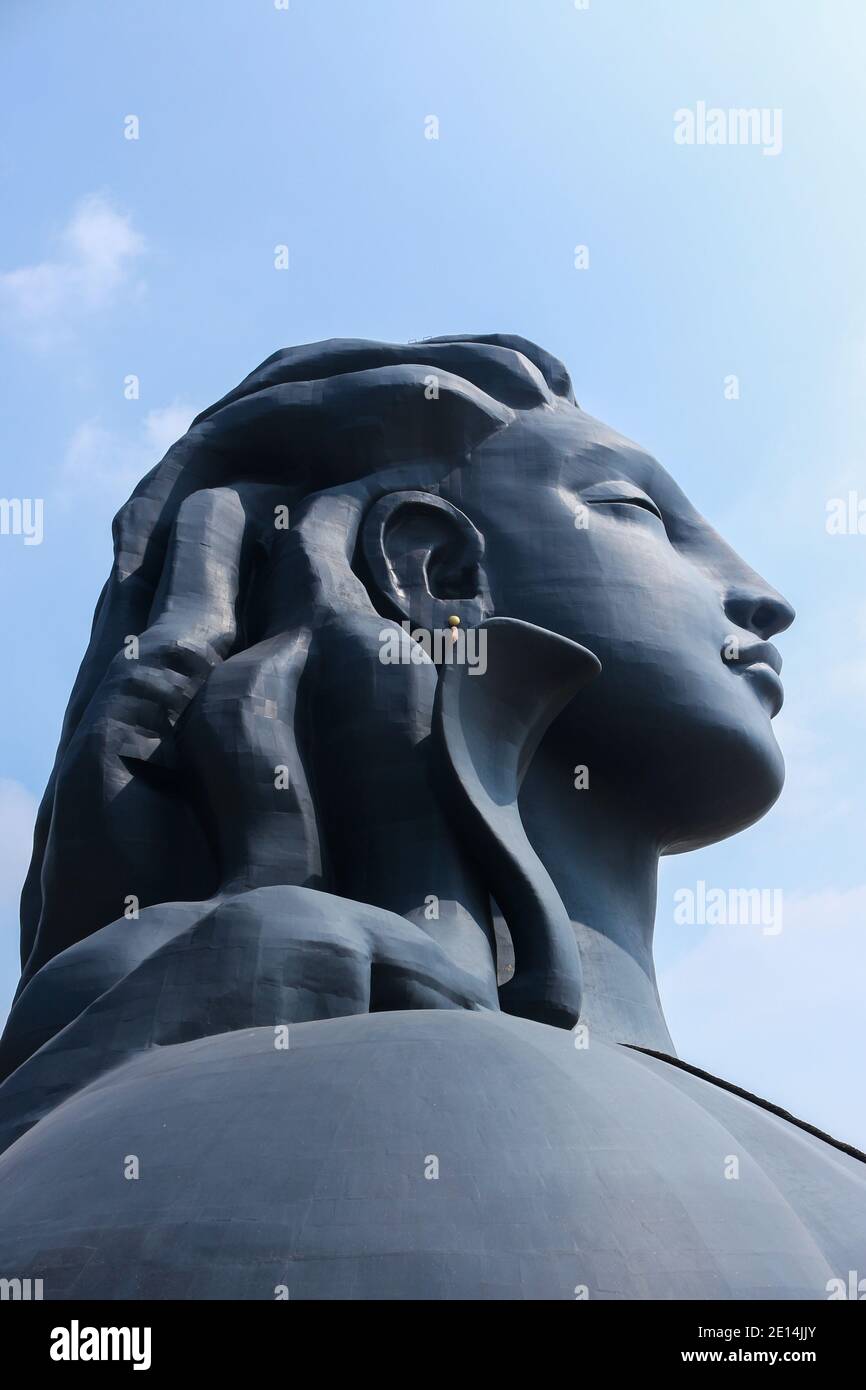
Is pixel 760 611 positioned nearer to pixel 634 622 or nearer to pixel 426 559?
pixel 634 622

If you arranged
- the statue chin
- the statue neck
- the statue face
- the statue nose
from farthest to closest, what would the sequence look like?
1. the statue nose
2. the statue face
3. the statue neck
4. the statue chin

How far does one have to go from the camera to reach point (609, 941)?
29.1ft

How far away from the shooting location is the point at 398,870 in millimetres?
7945

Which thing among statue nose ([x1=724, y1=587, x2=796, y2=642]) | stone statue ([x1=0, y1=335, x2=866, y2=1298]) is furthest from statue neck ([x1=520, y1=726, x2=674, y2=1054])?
statue nose ([x1=724, y1=587, x2=796, y2=642])

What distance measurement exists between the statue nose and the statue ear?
1735 mm

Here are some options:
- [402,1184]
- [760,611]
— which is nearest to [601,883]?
[760,611]

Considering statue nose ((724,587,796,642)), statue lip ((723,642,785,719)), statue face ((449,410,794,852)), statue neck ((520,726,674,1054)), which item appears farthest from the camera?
statue nose ((724,587,796,642))

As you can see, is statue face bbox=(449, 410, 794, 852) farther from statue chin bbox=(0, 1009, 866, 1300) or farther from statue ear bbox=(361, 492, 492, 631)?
statue chin bbox=(0, 1009, 866, 1300)

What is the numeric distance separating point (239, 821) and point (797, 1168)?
3.34 metres

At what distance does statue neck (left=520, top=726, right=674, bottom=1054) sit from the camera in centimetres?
863

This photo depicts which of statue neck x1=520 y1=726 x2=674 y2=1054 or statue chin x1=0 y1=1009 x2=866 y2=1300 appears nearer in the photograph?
statue chin x1=0 y1=1009 x2=866 y2=1300
